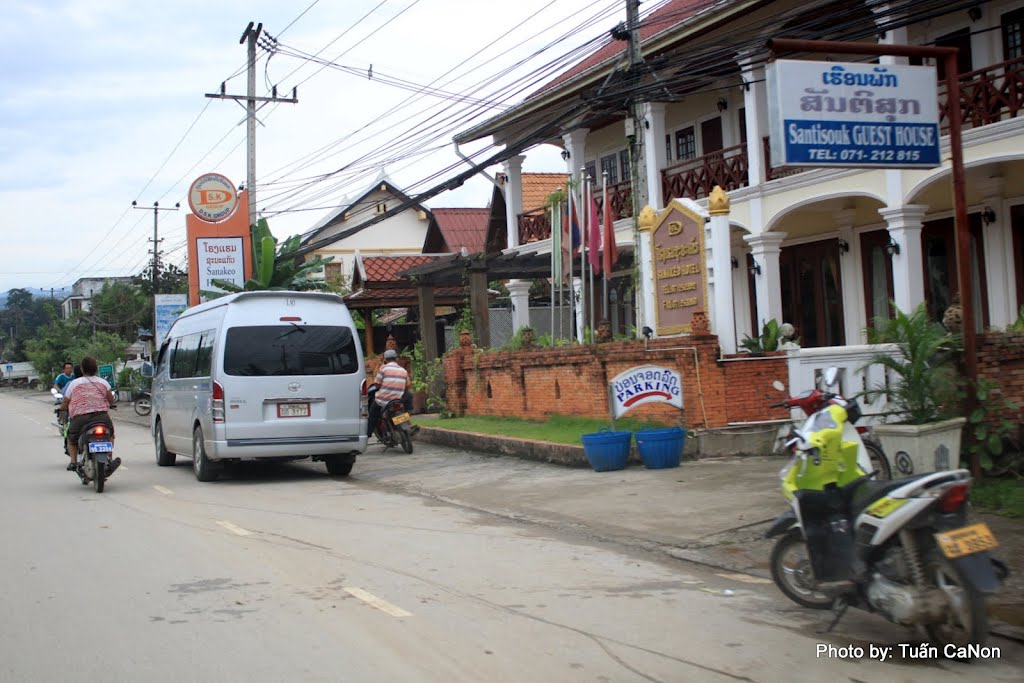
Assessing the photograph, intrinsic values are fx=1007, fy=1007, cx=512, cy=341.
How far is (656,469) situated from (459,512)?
3019mm

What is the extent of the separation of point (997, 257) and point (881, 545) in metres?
13.4

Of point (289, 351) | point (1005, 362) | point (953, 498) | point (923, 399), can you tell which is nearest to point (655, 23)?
point (289, 351)

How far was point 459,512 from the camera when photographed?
1116 cm

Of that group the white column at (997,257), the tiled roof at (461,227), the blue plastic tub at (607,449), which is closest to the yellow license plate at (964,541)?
the blue plastic tub at (607,449)

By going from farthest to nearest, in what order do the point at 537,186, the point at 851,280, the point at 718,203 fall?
the point at 537,186, the point at 851,280, the point at 718,203

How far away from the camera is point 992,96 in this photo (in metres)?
15.1

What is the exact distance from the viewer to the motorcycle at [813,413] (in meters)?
6.99

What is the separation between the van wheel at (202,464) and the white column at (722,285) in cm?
730

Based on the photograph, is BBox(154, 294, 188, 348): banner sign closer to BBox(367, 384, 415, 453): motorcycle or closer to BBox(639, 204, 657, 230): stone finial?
BBox(367, 384, 415, 453): motorcycle

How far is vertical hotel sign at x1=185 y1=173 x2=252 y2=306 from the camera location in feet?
100

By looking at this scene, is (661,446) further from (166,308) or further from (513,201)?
(166,308)

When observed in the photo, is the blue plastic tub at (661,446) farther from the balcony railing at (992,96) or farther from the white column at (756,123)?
the white column at (756,123)

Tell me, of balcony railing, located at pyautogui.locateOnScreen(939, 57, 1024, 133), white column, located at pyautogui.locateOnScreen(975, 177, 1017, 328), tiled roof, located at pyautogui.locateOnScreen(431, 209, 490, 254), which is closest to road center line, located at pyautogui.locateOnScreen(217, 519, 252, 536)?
balcony railing, located at pyautogui.locateOnScreen(939, 57, 1024, 133)

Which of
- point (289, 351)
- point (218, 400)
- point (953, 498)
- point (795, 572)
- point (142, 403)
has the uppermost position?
point (289, 351)
